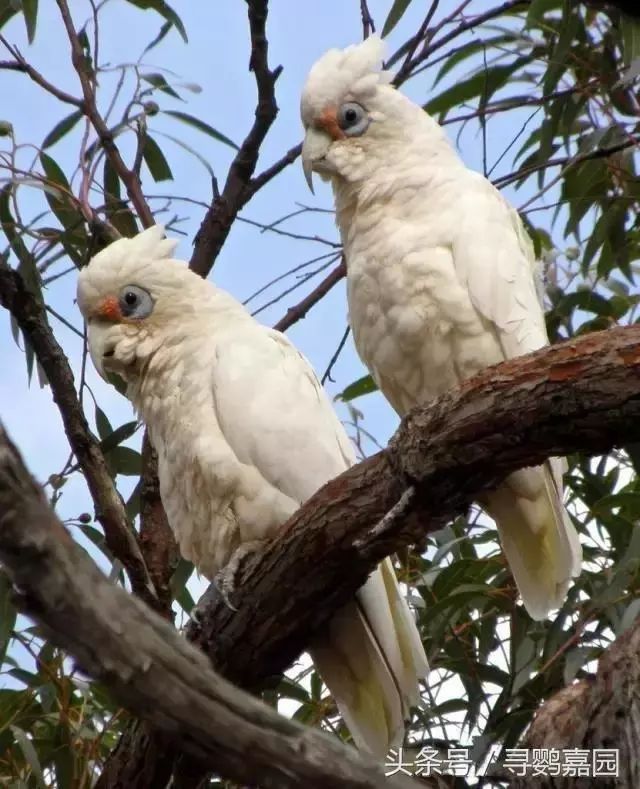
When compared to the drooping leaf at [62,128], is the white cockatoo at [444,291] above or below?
Result: below

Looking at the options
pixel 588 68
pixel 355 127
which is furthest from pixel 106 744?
pixel 588 68

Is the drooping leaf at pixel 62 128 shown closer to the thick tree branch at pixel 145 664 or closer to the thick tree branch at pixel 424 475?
the thick tree branch at pixel 424 475

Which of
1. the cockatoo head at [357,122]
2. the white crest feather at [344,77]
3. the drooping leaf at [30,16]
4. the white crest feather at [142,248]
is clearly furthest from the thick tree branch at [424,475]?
the drooping leaf at [30,16]

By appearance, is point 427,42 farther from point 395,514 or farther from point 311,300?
point 395,514

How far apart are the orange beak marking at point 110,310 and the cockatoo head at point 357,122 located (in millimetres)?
484

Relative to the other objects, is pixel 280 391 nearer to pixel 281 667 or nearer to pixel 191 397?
pixel 191 397

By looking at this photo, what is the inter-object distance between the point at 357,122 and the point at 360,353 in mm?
493

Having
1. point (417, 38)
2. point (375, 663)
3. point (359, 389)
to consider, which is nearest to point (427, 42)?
point (417, 38)

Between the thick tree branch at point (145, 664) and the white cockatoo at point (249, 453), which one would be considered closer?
the thick tree branch at point (145, 664)

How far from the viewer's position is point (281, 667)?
215 cm

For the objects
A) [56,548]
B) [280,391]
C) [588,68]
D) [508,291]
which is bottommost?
[56,548]

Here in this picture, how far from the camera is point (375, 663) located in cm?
225

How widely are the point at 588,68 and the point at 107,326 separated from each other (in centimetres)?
124

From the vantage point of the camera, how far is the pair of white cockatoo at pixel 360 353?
7.41 feet
